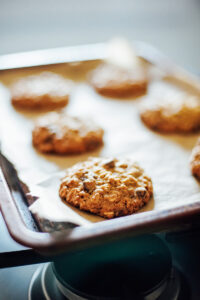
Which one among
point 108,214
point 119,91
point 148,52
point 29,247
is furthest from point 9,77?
point 29,247

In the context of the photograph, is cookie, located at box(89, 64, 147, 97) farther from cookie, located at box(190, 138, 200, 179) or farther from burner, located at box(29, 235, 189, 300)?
burner, located at box(29, 235, 189, 300)

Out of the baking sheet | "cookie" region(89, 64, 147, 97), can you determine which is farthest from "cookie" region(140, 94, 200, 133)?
"cookie" region(89, 64, 147, 97)

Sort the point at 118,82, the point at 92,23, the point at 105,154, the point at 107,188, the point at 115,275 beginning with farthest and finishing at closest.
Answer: the point at 92,23 < the point at 118,82 < the point at 105,154 < the point at 107,188 < the point at 115,275

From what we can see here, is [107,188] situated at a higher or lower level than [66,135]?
lower

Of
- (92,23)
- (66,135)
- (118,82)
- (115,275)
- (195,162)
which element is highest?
(92,23)

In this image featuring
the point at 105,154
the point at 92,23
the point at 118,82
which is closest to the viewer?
the point at 105,154

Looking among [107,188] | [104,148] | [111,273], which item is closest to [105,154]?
[104,148]

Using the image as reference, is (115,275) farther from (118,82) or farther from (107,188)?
(118,82)
